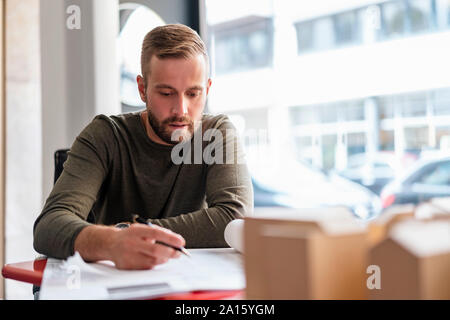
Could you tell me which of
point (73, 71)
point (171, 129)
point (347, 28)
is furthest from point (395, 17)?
point (171, 129)

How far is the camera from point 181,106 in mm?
1287

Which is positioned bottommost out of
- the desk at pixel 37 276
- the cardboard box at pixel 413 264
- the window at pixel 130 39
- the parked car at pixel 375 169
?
the desk at pixel 37 276

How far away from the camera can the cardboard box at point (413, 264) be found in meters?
0.39

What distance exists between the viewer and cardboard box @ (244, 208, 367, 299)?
16.6 inches

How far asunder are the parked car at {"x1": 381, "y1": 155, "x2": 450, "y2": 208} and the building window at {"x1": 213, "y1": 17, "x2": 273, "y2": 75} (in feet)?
9.26

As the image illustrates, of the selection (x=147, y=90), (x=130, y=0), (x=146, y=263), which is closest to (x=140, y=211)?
(x=147, y=90)

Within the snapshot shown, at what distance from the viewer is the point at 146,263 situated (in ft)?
2.52

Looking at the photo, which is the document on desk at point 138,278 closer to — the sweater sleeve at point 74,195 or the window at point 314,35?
the sweater sleeve at point 74,195

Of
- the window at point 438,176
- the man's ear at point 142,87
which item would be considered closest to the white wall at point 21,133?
the man's ear at point 142,87

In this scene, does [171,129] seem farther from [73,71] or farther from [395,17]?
[395,17]

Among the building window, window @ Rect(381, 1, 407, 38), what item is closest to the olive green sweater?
window @ Rect(381, 1, 407, 38)

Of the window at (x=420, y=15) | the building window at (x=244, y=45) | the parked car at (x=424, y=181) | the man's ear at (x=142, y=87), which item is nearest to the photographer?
the man's ear at (x=142, y=87)

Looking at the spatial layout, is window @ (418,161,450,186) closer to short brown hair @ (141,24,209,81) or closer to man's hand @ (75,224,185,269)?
short brown hair @ (141,24,209,81)

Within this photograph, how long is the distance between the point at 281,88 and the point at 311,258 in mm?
5713
